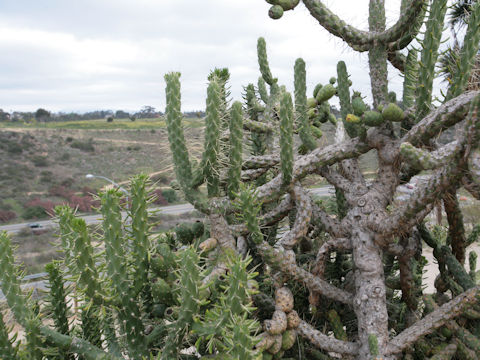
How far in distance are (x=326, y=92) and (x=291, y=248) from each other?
1683 millimetres

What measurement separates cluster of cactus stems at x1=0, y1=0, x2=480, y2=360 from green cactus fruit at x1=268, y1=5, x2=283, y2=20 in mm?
10

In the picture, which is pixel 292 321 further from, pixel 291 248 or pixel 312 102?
pixel 312 102

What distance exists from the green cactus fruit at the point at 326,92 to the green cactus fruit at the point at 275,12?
99 centimetres

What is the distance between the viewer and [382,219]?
2.91 meters

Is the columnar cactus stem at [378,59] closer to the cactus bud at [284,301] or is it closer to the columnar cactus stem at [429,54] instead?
the columnar cactus stem at [429,54]

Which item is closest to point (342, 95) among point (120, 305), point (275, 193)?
point (275, 193)

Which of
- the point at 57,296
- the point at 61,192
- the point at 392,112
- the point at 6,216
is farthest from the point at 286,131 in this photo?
the point at 61,192

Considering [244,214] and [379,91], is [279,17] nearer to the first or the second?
[379,91]

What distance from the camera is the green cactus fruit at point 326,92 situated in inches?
149

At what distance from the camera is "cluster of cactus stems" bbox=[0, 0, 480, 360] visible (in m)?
2.24

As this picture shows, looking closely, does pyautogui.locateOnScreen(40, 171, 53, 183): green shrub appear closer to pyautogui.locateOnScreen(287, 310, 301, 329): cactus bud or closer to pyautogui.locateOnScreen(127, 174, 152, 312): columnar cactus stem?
pyautogui.locateOnScreen(127, 174, 152, 312): columnar cactus stem

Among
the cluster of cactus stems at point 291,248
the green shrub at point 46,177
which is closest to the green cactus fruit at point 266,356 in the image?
the cluster of cactus stems at point 291,248

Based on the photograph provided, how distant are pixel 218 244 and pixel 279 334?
0.81 meters

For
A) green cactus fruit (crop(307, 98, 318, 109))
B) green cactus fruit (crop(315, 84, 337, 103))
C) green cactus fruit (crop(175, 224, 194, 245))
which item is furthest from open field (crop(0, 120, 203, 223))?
green cactus fruit (crop(175, 224, 194, 245))
